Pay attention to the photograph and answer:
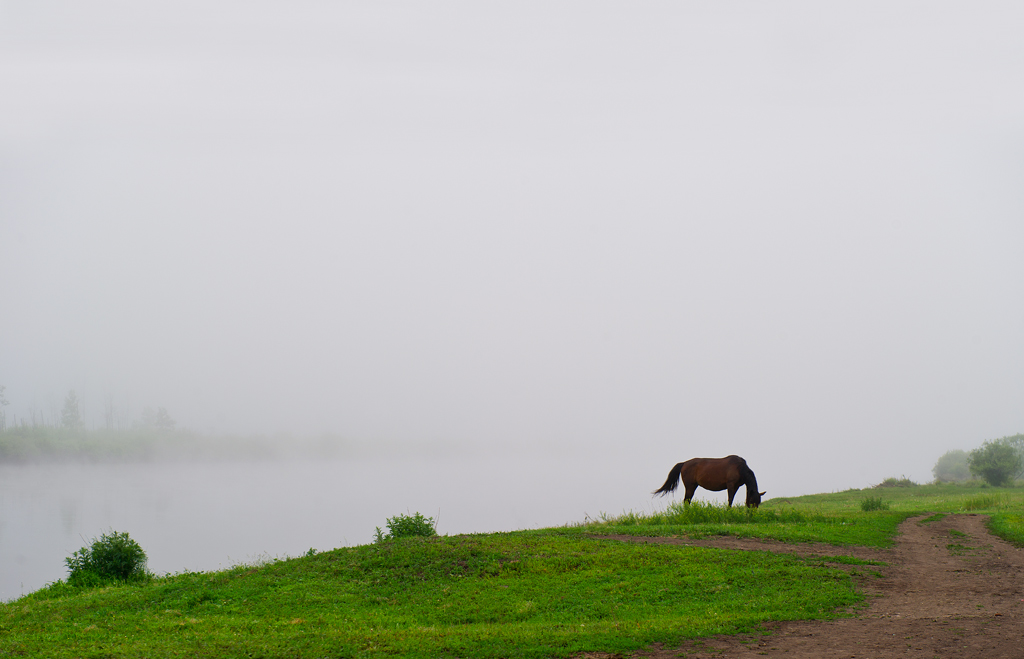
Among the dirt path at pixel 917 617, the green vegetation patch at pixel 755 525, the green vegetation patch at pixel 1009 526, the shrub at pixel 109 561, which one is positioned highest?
the shrub at pixel 109 561

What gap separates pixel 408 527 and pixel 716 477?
1179 centimetres

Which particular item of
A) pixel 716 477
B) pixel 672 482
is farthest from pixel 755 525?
pixel 672 482

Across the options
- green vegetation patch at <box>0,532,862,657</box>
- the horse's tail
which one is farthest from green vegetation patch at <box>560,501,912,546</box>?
green vegetation patch at <box>0,532,862,657</box>

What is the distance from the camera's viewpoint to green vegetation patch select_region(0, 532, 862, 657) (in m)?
9.41

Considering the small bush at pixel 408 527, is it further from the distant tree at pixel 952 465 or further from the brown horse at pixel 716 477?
the distant tree at pixel 952 465

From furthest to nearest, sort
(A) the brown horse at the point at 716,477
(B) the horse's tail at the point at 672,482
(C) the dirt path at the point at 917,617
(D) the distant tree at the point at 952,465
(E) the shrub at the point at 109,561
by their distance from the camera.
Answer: (D) the distant tree at the point at 952,465, (B) the horse's tail at the point at 672,482, (A) the brown horse at the point at 716,477, (E) the shrub at the point at 109,561, (C) the dirt path at the point at 917,617

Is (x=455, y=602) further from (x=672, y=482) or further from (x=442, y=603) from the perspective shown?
(x=672, y=482)

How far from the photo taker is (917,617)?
10023mm

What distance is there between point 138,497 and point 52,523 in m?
44.8

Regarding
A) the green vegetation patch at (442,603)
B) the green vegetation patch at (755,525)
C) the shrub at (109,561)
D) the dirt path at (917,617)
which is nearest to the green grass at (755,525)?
the green vegetation patch at (755,525)

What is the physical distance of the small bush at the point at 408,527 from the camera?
60.7ft

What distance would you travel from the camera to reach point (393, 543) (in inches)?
655

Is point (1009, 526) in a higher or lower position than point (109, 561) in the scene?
lower

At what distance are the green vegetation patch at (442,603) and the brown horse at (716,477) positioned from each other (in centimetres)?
852
